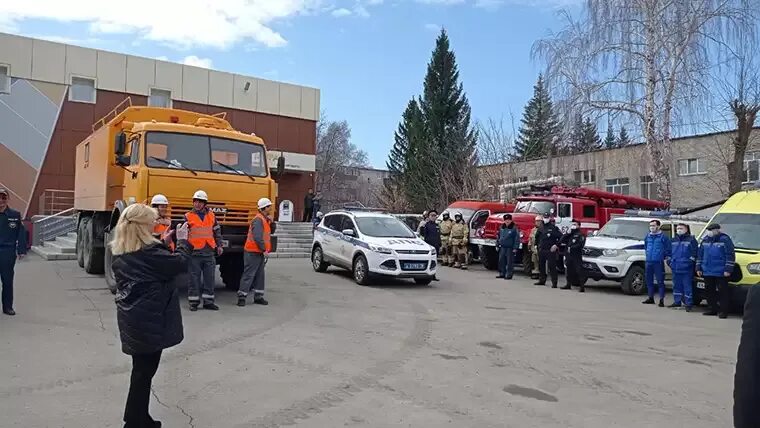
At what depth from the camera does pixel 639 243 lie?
1507 centimetres

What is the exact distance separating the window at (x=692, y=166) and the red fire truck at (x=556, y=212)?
60.6ft

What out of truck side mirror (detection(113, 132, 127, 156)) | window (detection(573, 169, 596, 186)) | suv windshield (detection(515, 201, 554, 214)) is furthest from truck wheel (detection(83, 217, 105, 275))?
window (detection(573, 169, 596, 186))

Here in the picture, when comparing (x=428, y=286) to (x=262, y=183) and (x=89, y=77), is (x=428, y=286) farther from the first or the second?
(x=89, y=77)

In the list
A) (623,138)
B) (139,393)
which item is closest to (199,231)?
(139,393)

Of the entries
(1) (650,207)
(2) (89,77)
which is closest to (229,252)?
(1) (650,207)

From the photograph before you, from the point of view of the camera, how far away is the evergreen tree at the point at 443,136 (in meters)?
37.6

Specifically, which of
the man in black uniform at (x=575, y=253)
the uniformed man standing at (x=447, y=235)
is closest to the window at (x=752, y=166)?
the uniformed man standing at (x=447, y=235)

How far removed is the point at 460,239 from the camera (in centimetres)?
1992

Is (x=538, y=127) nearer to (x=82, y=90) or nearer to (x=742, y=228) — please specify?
(x=82, y=90)

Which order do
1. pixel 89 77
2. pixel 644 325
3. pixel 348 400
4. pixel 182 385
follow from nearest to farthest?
pixel 348 400, pixel 182 385, pixel 644 325, pixel 89 77

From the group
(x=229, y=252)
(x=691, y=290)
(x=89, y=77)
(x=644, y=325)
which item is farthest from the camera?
(x=89, y=77)

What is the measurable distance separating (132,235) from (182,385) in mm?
2126

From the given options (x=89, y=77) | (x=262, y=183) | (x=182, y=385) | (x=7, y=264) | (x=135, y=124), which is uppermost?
(x=89, y=77)

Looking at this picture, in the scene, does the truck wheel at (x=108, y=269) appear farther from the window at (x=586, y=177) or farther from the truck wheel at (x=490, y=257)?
the window at (x=586, y=177)
